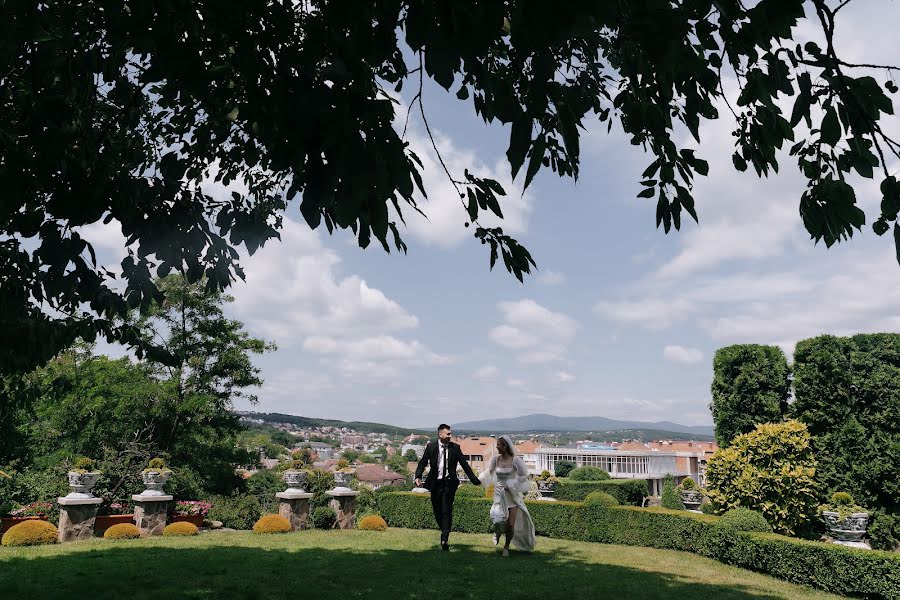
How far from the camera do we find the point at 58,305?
5.33 metres

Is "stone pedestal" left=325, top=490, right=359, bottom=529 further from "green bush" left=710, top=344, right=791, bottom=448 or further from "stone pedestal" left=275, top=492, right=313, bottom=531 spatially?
"green bush" left=710, top=344, right=791, bottom=448

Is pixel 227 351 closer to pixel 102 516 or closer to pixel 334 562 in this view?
pixel 102 516

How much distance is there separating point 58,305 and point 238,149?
2.29 m

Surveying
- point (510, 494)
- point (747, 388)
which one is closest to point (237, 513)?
point (510, 494)

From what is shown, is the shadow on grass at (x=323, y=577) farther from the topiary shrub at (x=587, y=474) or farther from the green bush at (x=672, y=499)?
the topiary shrub at (x=587, y=474)

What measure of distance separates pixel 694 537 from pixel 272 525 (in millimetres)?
8689

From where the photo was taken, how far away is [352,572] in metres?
7.52

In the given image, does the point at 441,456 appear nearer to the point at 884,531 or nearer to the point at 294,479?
the point at 294,479

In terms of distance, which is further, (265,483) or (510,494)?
(265,483)

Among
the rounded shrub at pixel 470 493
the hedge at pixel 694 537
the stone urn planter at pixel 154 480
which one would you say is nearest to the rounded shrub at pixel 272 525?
the stone urn planter at pixel 154 480

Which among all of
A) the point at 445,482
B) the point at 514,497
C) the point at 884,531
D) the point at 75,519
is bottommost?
the point at 884,531

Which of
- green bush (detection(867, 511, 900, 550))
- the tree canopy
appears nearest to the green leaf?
the tree canopy

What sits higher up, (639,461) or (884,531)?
(884,531)

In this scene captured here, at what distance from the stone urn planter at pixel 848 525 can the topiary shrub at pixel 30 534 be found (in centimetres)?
1382
